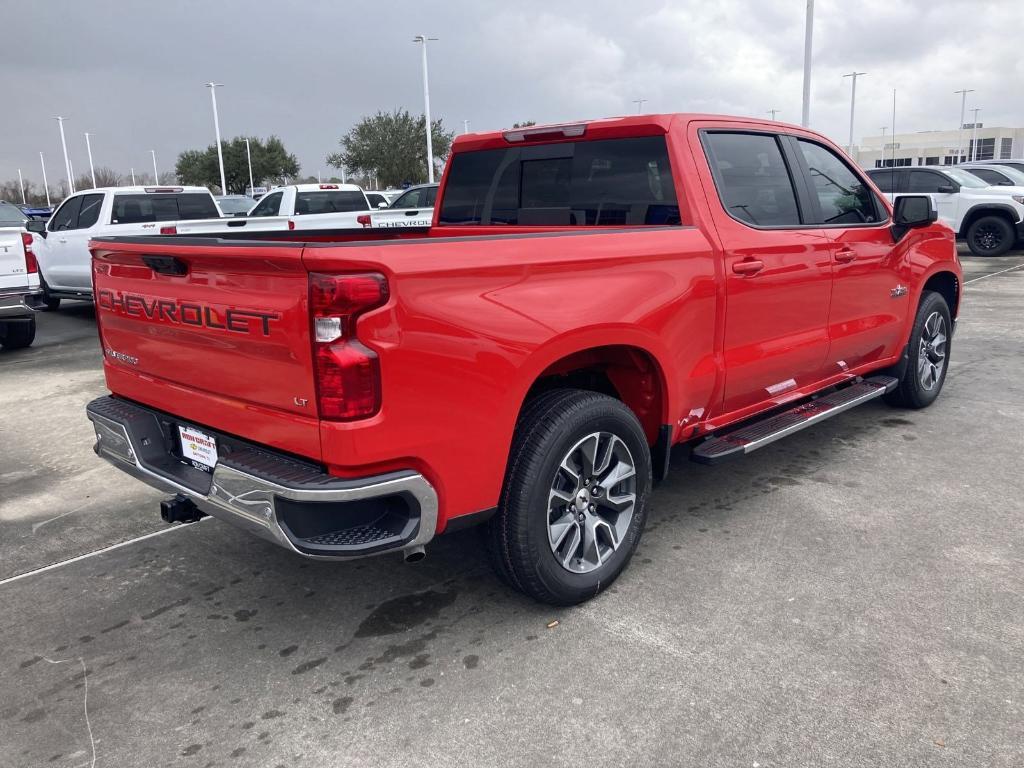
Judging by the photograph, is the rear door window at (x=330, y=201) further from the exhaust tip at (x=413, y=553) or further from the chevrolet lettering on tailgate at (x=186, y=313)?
the exhaust tip at (x=413, y=553)

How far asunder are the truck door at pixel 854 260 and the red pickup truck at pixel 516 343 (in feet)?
0.07

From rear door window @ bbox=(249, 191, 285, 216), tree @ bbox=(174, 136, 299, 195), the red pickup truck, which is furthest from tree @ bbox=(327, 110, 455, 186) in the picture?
the red pickup truck

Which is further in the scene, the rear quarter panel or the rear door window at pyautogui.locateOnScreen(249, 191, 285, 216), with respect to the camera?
the rear door window at pyautogui.locateOnScreen(249, 191, 285, 216)

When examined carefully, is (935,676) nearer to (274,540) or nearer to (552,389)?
(552,389)

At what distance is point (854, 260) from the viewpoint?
15.5 feet

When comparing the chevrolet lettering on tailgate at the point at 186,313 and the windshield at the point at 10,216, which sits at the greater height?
the windshield at the point at 10,216

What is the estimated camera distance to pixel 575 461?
3.31 metres

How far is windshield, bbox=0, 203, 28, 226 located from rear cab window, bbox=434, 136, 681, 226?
12702mm

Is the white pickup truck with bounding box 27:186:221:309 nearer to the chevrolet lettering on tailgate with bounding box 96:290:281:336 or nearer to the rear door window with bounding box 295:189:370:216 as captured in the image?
the rear door window with bounding box 295:189:370:216

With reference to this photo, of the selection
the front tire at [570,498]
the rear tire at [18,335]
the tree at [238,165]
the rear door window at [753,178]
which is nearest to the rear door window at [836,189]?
the rear door window at [753,178]

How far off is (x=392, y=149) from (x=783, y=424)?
49082 millimetres

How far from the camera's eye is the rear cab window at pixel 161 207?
11.8 meters

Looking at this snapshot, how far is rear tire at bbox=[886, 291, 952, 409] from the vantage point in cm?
569

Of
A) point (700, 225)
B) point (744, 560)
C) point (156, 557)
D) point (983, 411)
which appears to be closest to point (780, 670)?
point (744, 560)
